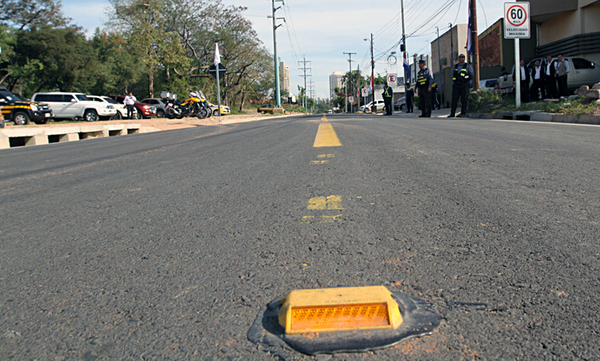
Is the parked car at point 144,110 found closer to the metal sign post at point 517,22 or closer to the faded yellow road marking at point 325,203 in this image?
the metal sign post at point 517,22

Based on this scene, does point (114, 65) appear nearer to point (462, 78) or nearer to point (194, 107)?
point (194, 107)

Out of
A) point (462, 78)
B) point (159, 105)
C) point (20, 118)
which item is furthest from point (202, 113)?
point (462, 78)

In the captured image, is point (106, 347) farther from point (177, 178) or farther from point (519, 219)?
point (177, 178)

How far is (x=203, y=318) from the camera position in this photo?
1416 mm

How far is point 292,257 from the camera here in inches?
73.9

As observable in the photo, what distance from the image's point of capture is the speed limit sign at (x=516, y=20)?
1330 cm

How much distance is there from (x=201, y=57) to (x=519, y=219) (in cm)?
4681

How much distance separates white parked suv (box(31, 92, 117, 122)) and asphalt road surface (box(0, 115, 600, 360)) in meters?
20.9

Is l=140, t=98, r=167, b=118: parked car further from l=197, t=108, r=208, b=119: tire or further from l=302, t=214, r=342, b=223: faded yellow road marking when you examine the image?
l=302, t=214, r=342, b=223: faded yellow road marking

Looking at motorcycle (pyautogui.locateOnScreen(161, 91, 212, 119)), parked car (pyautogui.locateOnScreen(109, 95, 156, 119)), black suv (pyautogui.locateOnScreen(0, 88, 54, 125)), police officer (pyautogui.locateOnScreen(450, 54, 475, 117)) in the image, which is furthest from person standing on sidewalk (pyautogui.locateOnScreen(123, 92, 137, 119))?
police officer (pyautogui.locateOnScreen(450, 54, 475, 117))

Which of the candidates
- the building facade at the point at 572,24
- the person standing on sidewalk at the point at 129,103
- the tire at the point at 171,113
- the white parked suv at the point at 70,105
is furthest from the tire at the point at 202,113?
the building facade at the point at 572,24

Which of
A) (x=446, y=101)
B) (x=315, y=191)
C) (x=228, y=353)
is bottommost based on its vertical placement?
(x=228, y=353)

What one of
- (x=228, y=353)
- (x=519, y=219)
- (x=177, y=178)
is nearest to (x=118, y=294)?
(x=228, y=353)

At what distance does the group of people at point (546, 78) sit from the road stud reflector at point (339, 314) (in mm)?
15729
